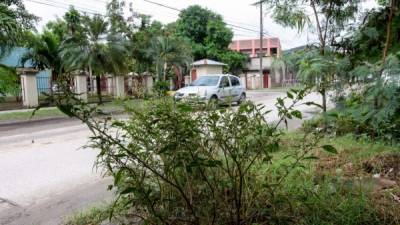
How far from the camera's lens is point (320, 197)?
103 inches

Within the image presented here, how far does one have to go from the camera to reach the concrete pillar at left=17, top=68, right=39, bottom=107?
619 inches

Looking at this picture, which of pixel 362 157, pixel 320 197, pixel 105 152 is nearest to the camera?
pixel 105 152

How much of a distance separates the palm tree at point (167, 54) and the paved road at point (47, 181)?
598 inches

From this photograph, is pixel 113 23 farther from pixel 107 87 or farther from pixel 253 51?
pixel 253 51

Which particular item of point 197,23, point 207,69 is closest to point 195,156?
point 207,69

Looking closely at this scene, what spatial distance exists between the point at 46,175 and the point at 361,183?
407cm

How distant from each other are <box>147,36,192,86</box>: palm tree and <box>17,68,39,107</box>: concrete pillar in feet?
25.8

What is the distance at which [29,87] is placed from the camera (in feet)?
52.1

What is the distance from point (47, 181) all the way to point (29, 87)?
12351mm

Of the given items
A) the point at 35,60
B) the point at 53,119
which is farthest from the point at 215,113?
the point at 35,60

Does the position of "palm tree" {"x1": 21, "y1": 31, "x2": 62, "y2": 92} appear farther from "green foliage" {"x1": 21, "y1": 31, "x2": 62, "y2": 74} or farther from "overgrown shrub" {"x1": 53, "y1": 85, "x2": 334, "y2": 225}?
"overgrown shrub" {"x1": 53, "y1": 85, "x2": 334, "y2": 225}

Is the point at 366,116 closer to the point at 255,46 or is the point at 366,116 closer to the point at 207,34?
the point at 207,34

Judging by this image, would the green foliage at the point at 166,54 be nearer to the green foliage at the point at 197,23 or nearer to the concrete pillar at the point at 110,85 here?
the concrete pillar at the point at 110,85

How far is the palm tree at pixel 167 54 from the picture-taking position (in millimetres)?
22828
